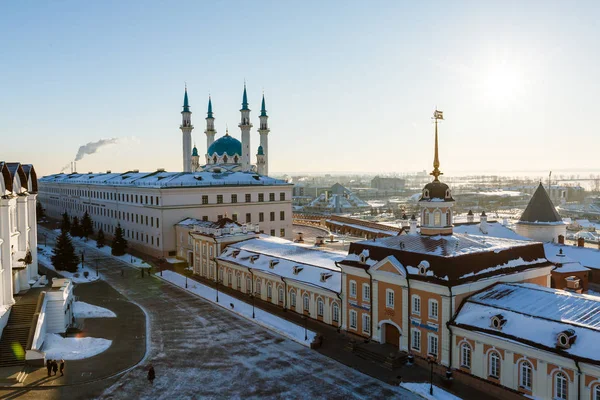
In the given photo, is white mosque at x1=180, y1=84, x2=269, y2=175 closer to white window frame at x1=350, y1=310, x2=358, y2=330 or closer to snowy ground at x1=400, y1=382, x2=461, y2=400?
white window frame at x1=350, y1=310, x2=358, y2=330

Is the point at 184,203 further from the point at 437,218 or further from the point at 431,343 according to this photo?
the point at 431,343

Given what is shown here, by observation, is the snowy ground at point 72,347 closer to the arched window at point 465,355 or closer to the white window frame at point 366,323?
the white window frame at point 366,323

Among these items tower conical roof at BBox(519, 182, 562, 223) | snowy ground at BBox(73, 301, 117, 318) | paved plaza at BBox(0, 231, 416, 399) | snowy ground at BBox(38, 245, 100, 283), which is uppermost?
tower conical roof at BBox(519, 182, 562, 223)

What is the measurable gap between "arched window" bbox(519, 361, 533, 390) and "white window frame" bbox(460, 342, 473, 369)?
2820 millimetres

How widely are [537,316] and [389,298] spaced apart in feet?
29.5

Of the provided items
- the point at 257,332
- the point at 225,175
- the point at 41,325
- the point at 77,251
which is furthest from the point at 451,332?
the point at 77,251

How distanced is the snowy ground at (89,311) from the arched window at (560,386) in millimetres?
30780

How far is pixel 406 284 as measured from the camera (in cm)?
2970

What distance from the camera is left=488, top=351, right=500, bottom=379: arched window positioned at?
25.0 meters

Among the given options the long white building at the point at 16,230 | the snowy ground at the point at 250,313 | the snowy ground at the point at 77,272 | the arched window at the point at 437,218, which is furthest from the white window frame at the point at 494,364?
A: the snowy ground at the point at 77,272

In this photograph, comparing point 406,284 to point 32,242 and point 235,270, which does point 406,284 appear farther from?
point 32,242

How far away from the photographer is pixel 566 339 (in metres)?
22.0

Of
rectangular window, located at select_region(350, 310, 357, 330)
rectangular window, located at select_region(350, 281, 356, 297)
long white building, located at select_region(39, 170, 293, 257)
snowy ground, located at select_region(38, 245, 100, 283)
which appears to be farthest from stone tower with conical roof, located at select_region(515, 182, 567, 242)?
snowy ground, located at select_region(38, 245, 100, 283)

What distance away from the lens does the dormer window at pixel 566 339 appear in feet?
72.4
